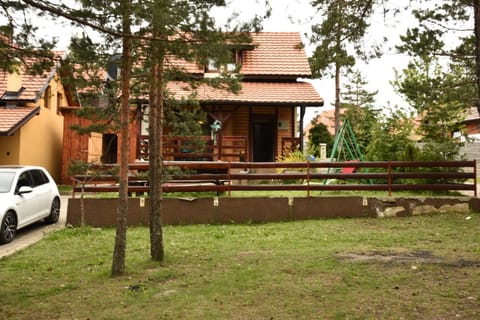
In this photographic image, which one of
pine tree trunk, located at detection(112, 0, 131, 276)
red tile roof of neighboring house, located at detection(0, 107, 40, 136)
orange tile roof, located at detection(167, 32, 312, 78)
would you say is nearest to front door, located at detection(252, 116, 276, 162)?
orange tile roof, located at detection(167, 32, 312, 78)

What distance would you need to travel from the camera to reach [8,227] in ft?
32.5

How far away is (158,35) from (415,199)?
27.5 ft

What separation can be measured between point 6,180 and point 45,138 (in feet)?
39.6

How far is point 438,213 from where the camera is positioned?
38.6ft

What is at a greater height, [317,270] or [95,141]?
[95,141]

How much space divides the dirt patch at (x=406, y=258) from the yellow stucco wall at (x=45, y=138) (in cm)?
1491

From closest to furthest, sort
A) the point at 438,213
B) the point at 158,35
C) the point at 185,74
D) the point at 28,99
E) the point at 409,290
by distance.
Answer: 1. the point at 409,290
2. the point at 158,35
3. the point at 185,74
4. the point at 438,213
5. the point at 28,99

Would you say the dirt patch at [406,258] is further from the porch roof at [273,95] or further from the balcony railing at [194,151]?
the porch roof at [273,95]

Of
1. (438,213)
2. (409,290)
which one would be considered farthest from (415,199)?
(409,290)

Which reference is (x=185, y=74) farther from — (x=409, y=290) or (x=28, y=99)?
(x=28, y=99)

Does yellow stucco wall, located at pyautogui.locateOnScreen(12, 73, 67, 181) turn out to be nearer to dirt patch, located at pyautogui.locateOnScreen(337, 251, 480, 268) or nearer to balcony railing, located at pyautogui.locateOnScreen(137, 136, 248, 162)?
balcony railing, located at pyautogui.locateOnScreen(137, 136, 248, 162)

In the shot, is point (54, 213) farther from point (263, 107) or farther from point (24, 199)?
point (263, 107)

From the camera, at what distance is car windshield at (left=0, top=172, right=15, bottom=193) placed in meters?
10.4

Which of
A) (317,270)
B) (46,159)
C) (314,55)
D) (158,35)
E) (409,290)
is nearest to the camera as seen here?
(409,290)
